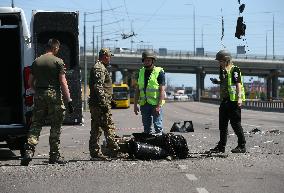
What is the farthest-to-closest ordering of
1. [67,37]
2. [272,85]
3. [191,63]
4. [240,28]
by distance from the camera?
[272,85] < [191,63] < [240,28] < [67,37]

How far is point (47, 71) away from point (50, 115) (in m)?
0.70

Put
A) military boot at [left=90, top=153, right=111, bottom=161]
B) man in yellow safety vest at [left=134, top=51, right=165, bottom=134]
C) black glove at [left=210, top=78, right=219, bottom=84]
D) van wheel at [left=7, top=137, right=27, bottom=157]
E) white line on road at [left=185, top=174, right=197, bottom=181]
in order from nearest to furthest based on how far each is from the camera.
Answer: white line on road at [left=185, top=174, right=197, bottom=181], military boot at [left=90, top=153, right=111, bottom=161], man in yellow safety vest at [left=134, top=51, right=165, bottom=134], van wheel at [left=7, top=137, right=27, bottom=157], black glove at [left=210, top=78, right=219, bottom=84]

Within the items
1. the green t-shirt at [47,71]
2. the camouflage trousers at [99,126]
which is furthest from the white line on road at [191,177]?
the green t-shirt at [47,71]

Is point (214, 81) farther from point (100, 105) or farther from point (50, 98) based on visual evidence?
point (50, 98)

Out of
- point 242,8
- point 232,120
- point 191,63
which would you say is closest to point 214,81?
point 232,120

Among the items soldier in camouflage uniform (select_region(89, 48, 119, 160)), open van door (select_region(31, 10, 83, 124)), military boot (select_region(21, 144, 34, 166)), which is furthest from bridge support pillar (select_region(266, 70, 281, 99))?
military boot (select_region(21, 144, 34, 166))

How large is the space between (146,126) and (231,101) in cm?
172

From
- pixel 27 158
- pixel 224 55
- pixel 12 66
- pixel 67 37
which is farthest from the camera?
pixel 67 37

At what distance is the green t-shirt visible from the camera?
10914 mm

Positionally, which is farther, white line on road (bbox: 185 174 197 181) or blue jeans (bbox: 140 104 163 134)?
blue jeans (bbox: 140 104 163 134)

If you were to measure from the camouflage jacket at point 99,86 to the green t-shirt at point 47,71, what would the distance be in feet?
2.69

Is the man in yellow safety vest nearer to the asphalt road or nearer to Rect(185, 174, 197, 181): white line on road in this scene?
the asphalt road

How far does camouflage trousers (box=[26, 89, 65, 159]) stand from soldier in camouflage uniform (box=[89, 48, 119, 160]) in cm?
87

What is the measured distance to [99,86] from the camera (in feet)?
38.0
